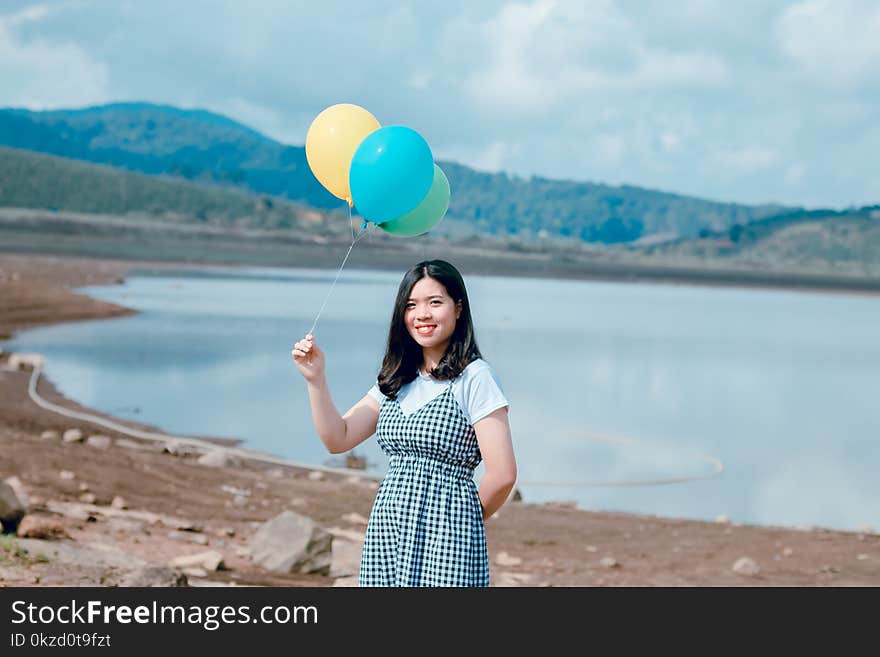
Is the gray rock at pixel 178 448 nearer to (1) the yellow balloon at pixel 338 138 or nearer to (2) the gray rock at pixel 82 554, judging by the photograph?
(2) the gray rock at pixel 82 554

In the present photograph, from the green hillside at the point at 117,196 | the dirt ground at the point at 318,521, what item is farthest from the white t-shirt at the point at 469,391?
the green hillside at the point at 117,196

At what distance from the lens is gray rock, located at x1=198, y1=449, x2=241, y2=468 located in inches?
474

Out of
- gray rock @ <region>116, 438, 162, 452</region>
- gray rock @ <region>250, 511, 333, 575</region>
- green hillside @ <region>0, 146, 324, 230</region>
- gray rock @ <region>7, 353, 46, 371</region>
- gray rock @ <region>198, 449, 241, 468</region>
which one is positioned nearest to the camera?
gray rock @ <region>250, 511, 333, 575</region>

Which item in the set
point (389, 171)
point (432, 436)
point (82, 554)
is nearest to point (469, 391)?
point (432, 436)

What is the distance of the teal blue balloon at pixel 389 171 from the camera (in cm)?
400

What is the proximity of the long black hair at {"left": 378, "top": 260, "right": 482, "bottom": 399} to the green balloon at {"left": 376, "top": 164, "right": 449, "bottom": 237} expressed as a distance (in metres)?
0.68

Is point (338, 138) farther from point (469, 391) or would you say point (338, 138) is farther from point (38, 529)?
point (38, 529)

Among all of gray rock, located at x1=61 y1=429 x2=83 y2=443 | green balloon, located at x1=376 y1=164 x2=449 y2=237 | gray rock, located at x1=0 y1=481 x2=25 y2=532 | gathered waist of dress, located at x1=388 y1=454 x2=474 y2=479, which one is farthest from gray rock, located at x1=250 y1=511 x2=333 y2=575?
gray rock, located at x1=61 y1=429 x2=83 y2=443

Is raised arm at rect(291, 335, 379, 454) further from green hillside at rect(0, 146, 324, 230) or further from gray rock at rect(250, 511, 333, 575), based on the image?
green hillside at rect(0, 146, 324, 230)

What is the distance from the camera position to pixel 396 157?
13.1ft

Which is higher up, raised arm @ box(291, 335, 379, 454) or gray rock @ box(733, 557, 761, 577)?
raised arm @ box(291, 335, 379, 454)

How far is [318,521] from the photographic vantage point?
386 inches
